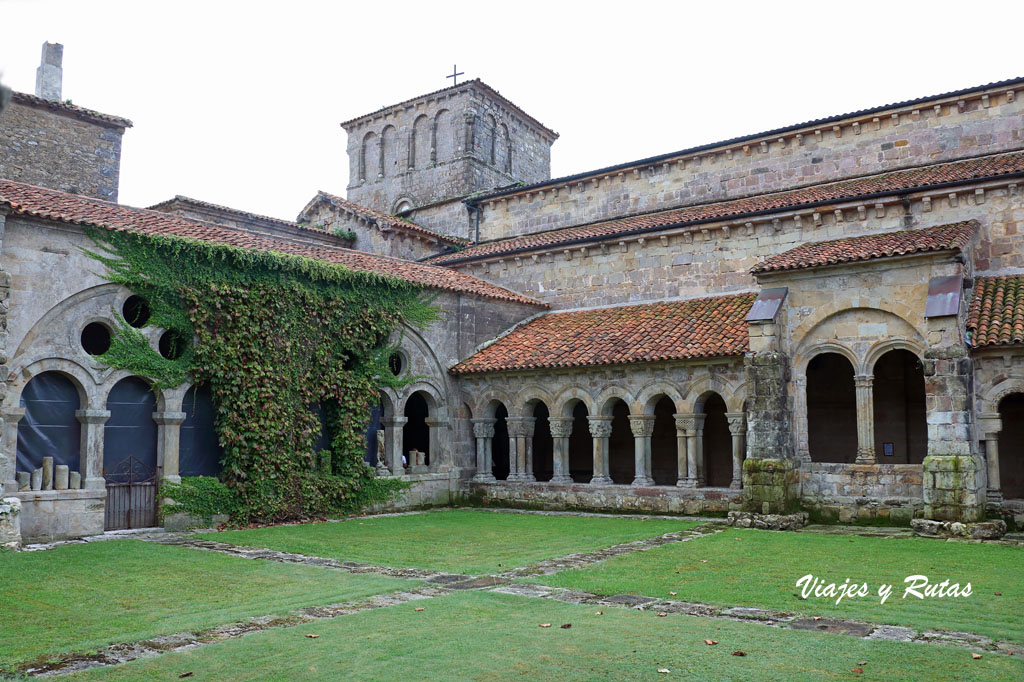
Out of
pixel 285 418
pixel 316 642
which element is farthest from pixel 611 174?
pixel 316 642

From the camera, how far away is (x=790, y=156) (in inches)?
812

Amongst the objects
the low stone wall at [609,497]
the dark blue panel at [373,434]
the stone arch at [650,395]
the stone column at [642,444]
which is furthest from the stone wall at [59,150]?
the stone column at [642,444]

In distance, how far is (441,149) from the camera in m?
30.5

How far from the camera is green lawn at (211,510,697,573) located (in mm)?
11070

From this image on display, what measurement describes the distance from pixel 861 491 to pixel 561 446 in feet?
21.5

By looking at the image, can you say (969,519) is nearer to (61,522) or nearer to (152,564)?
(152,564)

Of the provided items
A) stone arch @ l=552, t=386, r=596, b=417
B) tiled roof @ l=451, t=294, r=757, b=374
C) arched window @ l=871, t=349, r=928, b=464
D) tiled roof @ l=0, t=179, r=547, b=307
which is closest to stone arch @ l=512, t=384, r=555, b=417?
stone arch @ l=552, t=386, r=596, b=417

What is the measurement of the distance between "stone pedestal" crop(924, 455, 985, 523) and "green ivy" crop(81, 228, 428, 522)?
10365 millimetres

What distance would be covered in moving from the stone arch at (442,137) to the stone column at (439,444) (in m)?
13.9

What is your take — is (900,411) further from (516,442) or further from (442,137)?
(442,137)

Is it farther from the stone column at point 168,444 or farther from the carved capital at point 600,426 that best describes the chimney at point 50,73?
the carved capital at point 600,426

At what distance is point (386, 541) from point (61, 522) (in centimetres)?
516

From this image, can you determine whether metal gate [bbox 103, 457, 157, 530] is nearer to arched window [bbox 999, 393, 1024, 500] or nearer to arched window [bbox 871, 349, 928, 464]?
arched window [bbox 871, 349, 928, 464]

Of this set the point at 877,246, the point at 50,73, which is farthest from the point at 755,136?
the point at 50,73
